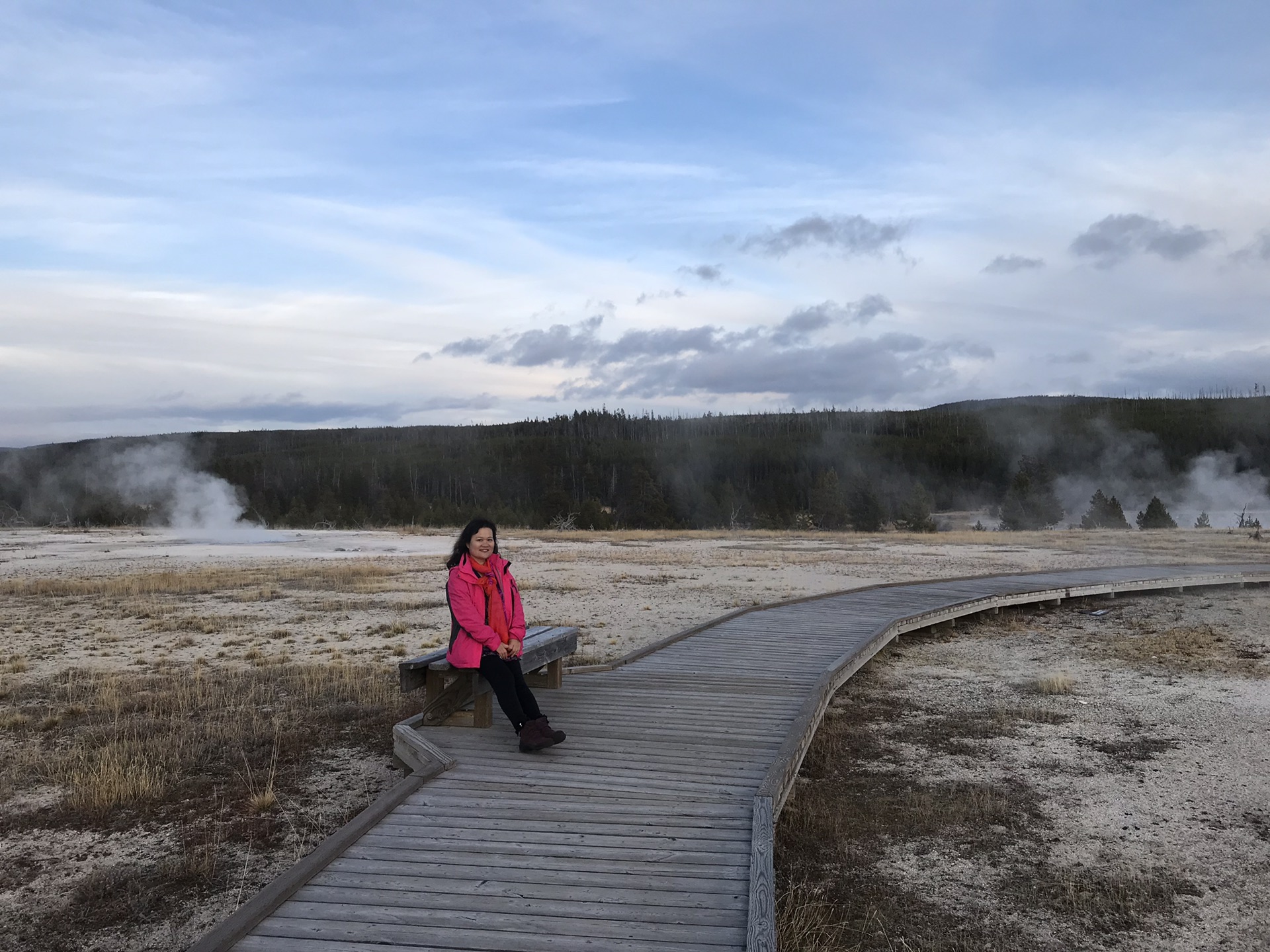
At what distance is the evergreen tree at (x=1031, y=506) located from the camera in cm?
5306

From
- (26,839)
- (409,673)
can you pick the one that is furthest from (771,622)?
(26,839)

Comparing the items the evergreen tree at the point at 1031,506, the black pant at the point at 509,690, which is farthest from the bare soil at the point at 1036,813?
the evergreen tree at the point at 1031,506

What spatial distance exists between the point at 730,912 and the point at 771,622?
8011 millimetres

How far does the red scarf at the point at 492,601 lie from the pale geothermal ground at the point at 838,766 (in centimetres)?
150

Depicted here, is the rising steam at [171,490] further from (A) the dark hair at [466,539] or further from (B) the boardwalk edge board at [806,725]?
(A) the dark hair at [466,539]

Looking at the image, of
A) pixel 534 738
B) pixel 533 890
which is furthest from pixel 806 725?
pixel 533 890

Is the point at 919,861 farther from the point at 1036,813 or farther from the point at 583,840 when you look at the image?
the point at 583,840

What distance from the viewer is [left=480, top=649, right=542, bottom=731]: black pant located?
5.68 meters

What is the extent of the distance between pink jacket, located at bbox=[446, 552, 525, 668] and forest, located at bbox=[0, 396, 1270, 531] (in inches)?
1882

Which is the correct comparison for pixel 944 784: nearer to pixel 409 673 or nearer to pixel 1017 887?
pixel 1017 887

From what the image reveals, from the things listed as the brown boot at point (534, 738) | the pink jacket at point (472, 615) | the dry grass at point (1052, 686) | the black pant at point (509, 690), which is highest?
the pink jacket at point (472, 615)

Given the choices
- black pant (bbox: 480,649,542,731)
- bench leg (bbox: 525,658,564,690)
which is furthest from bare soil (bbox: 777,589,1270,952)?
bench leg (bbox: 525,658,564,690)

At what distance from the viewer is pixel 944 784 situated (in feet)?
21.7

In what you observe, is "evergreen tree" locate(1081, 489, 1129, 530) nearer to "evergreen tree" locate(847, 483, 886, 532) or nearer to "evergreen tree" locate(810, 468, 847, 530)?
"evergreen tree" locate(847, 483, 886, 532)
